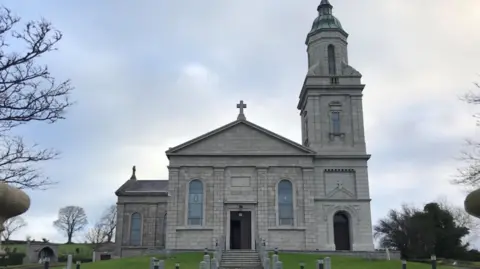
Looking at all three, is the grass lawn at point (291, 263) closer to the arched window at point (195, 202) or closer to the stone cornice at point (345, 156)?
the arched window at point (195, 202)

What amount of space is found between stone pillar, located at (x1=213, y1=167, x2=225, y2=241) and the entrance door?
3.68 ft

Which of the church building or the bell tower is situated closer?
the church building

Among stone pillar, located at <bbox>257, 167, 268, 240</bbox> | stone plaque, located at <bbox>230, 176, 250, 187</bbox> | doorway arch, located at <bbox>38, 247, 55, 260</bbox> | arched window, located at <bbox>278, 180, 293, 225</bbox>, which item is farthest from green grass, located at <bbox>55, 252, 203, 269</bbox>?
doorway arch, located at <bbox>38, 247, 55, 260</bbox>

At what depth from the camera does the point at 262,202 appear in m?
37.8

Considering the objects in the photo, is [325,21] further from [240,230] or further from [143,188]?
[143,188]

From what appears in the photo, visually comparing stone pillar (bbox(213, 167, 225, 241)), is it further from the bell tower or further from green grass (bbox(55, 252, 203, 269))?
the bell tower

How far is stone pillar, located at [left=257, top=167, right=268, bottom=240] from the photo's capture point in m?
37.2

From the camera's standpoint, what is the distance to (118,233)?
5150 cm

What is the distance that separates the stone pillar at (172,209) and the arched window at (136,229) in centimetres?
1637

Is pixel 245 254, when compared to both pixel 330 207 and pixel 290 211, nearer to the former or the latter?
pixel 290 211

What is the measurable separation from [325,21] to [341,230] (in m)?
18.8

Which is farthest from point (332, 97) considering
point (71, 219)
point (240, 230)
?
point (71, 219)

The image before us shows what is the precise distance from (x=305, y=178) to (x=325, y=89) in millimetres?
8359

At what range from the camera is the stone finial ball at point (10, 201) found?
5.67 m
